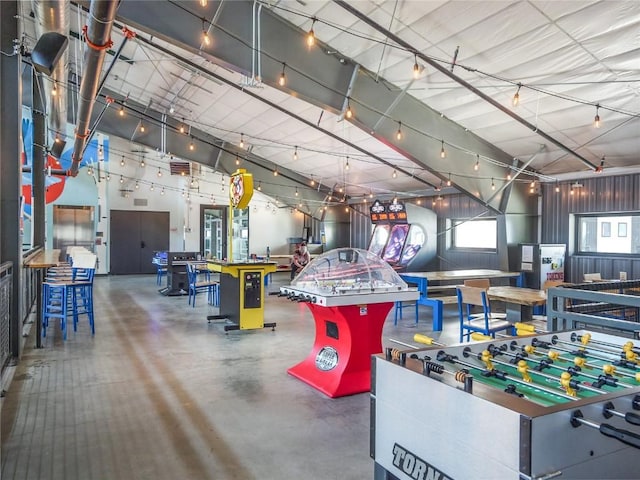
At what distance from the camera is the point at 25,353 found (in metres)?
5.46

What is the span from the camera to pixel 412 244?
39.2 feet

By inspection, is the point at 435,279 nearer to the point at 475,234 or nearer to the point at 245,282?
the point at 245,282

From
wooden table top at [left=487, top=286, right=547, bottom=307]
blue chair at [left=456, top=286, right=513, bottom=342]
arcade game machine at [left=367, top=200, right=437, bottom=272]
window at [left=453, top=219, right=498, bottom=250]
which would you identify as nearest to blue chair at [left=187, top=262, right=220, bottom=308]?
arcade game machine at [left=367, top=200, right=437, bottom=272]

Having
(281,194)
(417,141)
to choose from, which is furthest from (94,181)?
(417,141)

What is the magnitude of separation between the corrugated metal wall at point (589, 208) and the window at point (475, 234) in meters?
1.36

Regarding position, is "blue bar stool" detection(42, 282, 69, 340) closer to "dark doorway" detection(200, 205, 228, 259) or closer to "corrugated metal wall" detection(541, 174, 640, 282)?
"dark doorway" detection(200, 205, 228, 259)

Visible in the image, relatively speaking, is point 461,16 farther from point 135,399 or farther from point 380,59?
point 135,399

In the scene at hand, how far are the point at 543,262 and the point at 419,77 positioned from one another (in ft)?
15.6

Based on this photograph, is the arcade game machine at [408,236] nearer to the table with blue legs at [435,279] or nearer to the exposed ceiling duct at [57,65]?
the table with blue legs at [435,279]

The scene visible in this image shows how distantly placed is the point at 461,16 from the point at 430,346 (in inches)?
188

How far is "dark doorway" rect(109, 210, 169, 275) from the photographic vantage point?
15.7m

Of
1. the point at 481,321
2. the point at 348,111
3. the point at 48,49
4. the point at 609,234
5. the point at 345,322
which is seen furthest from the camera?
the point at 609,234

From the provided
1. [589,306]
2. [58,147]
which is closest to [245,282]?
[589,306]

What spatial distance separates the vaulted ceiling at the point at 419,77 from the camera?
5551 mm
